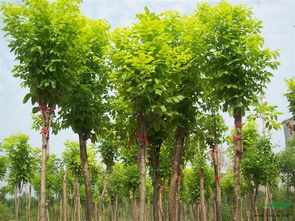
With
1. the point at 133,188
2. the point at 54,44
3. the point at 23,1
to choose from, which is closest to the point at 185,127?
the point at 54,44

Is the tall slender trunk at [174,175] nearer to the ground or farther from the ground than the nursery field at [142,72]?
nearer to the ground

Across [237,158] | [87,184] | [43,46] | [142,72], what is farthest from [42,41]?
[237,158]

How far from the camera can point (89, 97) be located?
1134 centimetres

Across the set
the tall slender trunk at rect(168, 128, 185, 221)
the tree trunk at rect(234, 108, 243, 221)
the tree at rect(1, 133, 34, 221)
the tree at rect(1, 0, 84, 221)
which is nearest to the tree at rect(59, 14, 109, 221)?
the tree at rect(1, 0, 84, 221)

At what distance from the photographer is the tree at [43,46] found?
28.8 ft

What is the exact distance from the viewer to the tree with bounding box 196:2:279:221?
31.1 feet

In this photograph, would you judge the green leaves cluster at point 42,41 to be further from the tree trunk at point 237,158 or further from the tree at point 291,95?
the tree at point 291,95

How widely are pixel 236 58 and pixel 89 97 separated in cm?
472

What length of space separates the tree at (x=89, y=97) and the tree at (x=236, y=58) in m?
3.62

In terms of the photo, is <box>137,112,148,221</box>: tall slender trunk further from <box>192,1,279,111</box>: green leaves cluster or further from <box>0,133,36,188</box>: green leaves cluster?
<box>0,133,36,188</box>: green leaves cluster

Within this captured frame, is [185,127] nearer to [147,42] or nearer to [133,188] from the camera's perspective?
[147,42]

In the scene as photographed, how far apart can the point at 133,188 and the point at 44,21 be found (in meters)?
18.0

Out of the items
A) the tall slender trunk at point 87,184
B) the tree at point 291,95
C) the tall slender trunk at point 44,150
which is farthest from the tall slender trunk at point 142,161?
the tree at point 291,95

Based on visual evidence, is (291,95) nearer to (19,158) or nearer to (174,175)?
(174,175)
